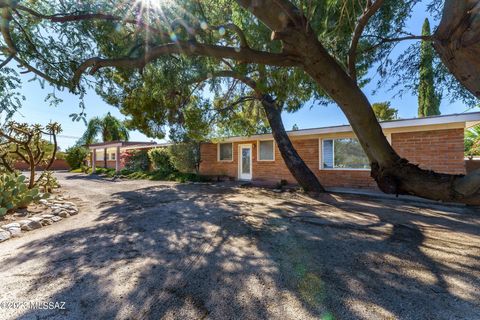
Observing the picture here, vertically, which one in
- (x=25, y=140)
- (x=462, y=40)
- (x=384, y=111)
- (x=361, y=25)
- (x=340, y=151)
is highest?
(x=384, y=111)

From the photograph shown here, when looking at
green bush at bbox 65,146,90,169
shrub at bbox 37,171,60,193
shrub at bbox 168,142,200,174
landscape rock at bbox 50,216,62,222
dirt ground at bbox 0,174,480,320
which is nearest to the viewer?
dirt ground at bbox 0,174,480,320

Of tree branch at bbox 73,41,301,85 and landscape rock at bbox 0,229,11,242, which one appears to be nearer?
tree branch at bbox 73,41,301,85

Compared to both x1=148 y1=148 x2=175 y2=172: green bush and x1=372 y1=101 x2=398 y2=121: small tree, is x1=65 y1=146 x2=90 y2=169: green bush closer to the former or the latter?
x1=148 y1=148 x2=175 y2=172: green bush

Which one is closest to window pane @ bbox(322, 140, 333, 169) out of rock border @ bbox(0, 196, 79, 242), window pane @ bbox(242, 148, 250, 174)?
window pane @ bbox(242, 148, 250, 174)

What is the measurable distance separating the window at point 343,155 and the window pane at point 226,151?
19.6 ft

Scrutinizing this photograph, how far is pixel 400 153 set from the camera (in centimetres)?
848

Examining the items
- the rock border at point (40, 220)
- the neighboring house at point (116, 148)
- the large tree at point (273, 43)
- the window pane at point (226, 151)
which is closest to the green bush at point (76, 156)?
the neighboring house at point (116, 148)

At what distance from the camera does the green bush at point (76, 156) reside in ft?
81.4

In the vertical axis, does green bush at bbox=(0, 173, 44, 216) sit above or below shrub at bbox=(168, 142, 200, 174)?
below

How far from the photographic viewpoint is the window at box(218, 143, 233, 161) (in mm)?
14453

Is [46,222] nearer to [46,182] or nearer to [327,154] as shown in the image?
[46,182]

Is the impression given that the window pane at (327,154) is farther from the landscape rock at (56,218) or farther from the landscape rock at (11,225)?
the landscape rock at (11,225)

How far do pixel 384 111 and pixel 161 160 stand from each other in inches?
696

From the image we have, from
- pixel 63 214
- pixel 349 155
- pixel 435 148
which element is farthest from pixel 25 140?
pixel 435 148
